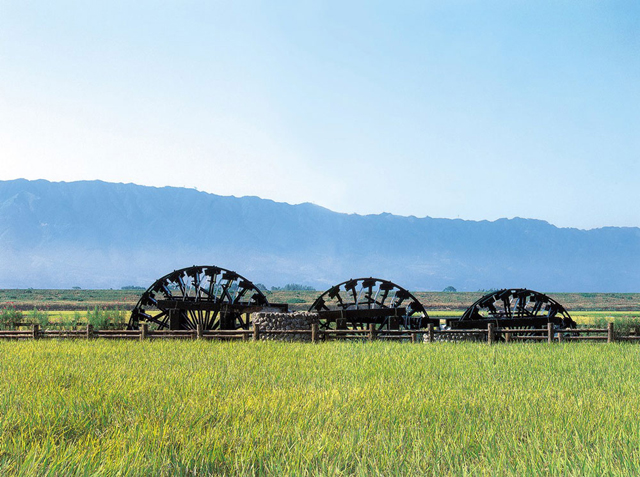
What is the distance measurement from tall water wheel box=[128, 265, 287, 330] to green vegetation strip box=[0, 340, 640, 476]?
13736 millimetres

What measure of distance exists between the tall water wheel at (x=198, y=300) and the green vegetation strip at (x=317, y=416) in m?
13.7

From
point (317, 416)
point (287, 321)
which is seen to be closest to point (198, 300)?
point (287, 321)

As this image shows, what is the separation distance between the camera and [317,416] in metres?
8.60

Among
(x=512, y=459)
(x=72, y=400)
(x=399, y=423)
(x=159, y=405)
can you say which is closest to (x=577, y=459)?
(x=512, y=459)

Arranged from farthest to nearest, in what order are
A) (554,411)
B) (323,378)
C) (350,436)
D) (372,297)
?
(372,297) < (323,378) < (554,411) < (350,436)

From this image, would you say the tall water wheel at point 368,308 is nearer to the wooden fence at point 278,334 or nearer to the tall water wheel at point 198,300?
the tall water wheel at point 198,300

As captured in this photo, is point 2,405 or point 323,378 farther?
point 323,378

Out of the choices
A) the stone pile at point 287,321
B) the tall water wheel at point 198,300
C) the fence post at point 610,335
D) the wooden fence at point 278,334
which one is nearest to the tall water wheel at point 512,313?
the wooden fence at point 278,334

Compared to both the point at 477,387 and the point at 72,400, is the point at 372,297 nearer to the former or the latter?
the point at 477,387

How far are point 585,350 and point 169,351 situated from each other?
38.7 feet

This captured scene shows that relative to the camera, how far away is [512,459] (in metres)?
6.72

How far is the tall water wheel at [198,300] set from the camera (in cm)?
2961

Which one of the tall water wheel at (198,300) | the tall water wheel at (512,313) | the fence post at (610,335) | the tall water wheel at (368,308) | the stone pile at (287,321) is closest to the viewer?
the fence post at (610,335)

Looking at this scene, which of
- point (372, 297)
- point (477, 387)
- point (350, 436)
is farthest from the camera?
point (372, 297)
